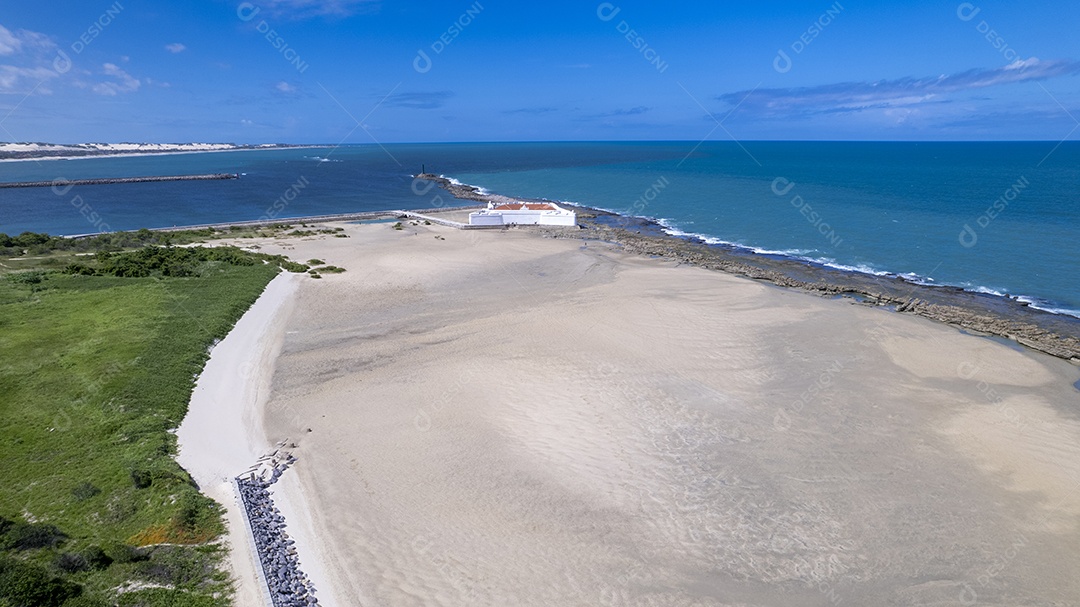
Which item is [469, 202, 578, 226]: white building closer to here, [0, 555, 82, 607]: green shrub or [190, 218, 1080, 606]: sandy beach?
[190, 218, 1080, 606]: sandy beach

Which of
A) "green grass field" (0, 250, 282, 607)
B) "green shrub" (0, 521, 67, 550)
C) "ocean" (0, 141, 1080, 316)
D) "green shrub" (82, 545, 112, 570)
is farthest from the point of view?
"ocean" (0, 141, 1080, 316)

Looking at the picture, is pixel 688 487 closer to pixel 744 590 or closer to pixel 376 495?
pixel 744 590

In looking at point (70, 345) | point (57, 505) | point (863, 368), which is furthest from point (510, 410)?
point (70, 345)

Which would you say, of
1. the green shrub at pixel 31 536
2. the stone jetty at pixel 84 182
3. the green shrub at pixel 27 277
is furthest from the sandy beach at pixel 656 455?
the stone jetty at pixel 84 182

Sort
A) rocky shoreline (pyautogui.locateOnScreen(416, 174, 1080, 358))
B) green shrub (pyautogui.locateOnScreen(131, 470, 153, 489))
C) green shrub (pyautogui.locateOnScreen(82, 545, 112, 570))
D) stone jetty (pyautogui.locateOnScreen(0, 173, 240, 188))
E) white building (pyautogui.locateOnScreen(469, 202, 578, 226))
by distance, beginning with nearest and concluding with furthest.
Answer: green shrub (pyautogui.locateOnScreen(82, 545, 112, 570)), green shrub (pyautogui.locateOnScreen(131, 470, 153, 489)), rocky shoreline (pyautogui.locateOnScreen(416, 174, 1080, 358)), white building (pyautogui.locateOnScreen(469, 202, 578, 226)), stone jetty (pyautogui.locateOnScreen(0, 173, 240, 188))

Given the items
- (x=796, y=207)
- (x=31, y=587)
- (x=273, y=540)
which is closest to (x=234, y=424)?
(x=273, y=540)

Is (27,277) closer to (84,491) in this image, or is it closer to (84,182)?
(84,491)

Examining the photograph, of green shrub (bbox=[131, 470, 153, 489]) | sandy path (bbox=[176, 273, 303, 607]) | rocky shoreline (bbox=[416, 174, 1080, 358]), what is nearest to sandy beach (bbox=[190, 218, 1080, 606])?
sandy path (bbox=[176, 273, 303, 607])
